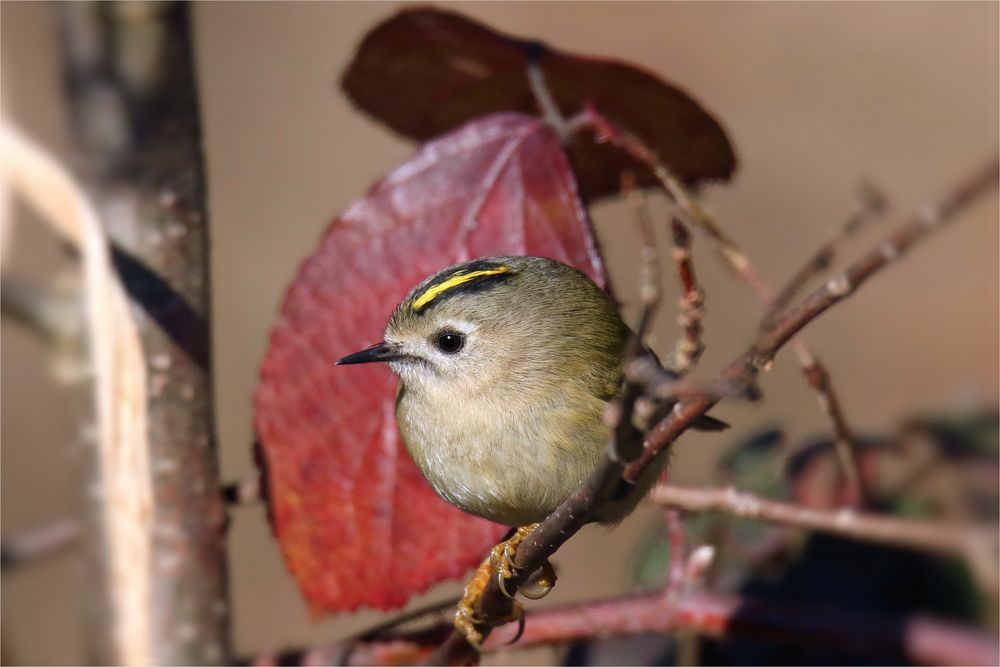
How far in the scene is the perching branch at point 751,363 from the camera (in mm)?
397

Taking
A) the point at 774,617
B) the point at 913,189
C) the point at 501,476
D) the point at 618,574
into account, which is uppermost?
the point at 501,476

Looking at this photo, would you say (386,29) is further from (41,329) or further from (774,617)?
(774,617)

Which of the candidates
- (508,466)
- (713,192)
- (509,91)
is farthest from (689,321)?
(713,192)

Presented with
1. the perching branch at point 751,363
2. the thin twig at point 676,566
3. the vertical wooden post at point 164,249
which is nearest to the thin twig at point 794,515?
the thin twig at point 676,566

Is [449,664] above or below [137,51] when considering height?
below

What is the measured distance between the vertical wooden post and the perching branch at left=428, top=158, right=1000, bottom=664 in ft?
1.03

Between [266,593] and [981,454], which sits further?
[266,593]

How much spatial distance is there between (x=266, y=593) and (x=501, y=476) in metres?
1.48

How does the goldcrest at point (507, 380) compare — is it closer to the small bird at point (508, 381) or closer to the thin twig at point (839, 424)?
the small bird at point (508, 381)

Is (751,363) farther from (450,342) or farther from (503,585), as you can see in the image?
(450,342)

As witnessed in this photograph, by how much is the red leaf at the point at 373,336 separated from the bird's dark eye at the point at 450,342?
146mm

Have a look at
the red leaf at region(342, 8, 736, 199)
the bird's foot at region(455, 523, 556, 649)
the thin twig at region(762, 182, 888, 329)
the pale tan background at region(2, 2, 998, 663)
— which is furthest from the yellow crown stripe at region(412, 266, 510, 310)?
the pale tan background at region(2, 2, 998, 663)

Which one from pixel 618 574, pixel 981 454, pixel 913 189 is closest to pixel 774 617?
pixel 981 454

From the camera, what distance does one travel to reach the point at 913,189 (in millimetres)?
2613
